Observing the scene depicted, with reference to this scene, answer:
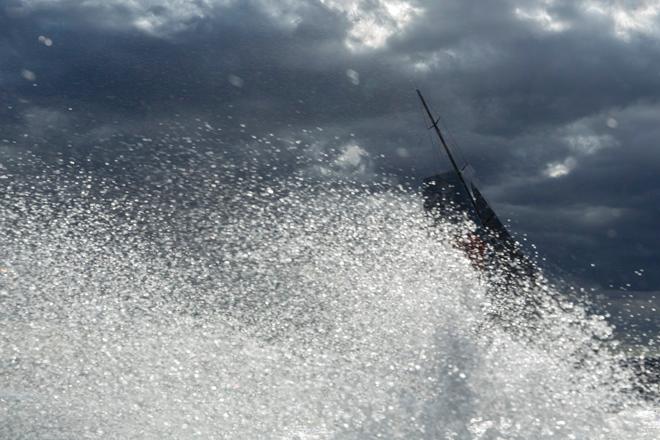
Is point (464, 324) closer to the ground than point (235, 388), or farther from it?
farther from it

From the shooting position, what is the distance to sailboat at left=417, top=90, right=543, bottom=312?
241 ft

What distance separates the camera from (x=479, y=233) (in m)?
82.4

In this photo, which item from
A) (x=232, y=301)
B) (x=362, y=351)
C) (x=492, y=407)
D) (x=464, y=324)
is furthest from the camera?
A: (x=464, y=324)

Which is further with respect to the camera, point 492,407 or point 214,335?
point 214,335

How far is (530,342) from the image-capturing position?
4122 centimetres

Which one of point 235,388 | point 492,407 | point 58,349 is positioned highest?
point 492,407

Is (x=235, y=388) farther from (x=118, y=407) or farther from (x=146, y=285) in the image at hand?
(x=146, y=285)

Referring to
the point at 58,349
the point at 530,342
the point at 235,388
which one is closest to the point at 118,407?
the point at 235,388

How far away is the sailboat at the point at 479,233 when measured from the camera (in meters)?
73.3

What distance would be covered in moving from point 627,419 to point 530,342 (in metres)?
6.99

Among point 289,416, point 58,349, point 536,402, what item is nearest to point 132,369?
point 58,349

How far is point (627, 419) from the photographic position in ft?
116

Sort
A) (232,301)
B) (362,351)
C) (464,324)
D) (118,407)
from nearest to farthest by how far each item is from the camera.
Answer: (118,407)
(362,351)
(232,301)
(464,324)

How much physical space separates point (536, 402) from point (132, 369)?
1559 cm
